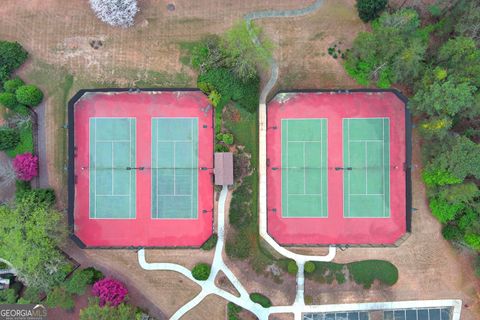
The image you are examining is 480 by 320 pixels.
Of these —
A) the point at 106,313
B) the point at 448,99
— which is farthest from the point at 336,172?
the point at 106,313

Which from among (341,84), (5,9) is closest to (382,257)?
(341,84)

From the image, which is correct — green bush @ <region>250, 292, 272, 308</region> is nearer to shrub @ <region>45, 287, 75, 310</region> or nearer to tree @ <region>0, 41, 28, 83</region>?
shrub @ <region>45, 287, 75, 310</region>

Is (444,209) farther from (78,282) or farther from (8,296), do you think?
(8,296)

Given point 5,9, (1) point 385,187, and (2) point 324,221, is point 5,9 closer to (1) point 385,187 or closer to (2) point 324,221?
(2) point 324,221

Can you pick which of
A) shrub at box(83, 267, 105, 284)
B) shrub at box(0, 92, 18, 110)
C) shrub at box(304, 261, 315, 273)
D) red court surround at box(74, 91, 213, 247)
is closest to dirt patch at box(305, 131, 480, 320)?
shrub at box(304, 261, 315, 273)

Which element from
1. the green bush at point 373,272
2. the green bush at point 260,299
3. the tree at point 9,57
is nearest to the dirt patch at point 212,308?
the green bush at point 260,299

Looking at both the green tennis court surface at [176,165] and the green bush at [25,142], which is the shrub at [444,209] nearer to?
the green tennis court surface at [176,165]
